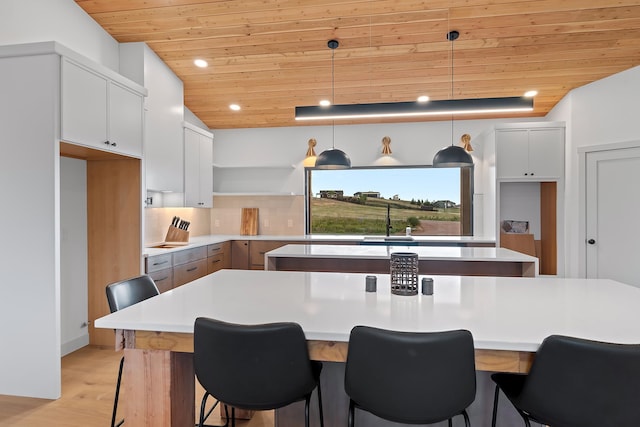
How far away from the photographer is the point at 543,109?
518 cm

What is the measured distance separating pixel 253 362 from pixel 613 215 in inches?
184

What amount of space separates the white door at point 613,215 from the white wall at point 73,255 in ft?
18.1

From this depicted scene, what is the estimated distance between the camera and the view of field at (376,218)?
576 centimetres

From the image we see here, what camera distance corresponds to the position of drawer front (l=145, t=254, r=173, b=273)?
3537 mm

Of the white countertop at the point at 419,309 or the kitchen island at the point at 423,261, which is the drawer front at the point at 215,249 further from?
the white countertop at the point at 419,309

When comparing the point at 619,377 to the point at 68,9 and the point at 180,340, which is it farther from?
the point at 68,9

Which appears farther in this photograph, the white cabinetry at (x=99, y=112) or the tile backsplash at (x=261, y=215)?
the tile backsplash at (x=261, y=215)

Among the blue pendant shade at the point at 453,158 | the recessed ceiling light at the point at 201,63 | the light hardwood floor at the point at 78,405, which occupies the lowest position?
the light hardwood floor at the point at 78,405

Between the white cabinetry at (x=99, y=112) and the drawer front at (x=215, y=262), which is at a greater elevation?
the white cabinetry at (x=99, y=112)

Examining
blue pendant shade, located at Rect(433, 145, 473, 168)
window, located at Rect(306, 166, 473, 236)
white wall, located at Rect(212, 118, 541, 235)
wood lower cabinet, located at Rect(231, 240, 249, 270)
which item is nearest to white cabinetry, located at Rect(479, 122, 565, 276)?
white wall, located at Rect(212, 118, 541, 235)

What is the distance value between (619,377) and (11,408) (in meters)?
3.31

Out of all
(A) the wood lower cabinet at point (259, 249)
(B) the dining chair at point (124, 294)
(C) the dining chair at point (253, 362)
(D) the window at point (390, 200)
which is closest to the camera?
(C) the dining chair at point (253, 362)

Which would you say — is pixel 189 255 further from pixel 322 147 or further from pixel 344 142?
pixel 344 142

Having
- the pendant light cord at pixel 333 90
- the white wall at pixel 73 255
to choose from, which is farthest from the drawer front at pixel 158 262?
the pendant light cord at pixel 333 90
